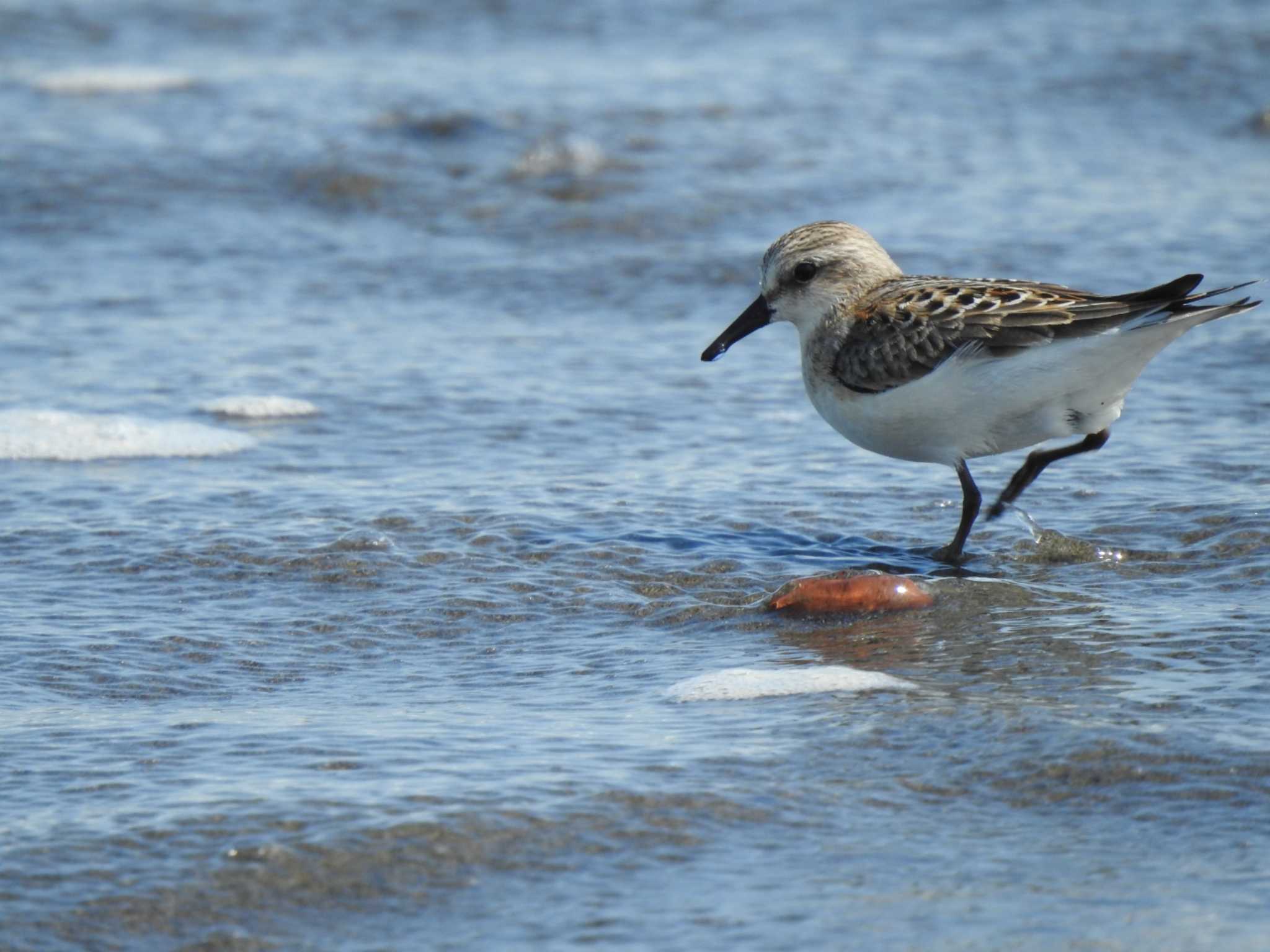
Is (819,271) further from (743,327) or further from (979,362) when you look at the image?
(979,362)

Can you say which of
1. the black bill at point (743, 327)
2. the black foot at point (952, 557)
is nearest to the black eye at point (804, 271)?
the black bill at point (743, 327)

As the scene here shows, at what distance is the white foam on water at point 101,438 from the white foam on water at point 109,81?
6.69 meters

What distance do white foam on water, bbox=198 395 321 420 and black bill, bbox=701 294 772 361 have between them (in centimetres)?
181

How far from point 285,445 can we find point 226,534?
1197mm

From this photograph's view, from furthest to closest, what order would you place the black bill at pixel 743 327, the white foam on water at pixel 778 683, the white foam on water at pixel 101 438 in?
the white foam on water at pixel 101 438 < the black bill at pixel 743 327 < the white foam on water at pixel 778 683

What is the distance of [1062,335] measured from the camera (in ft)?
18.0

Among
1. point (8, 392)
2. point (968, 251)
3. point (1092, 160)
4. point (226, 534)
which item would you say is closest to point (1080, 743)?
point (226, 534)

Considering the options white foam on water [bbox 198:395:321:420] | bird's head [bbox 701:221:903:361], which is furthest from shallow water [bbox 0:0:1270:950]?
bird's head [bbox 701:221:903:361]

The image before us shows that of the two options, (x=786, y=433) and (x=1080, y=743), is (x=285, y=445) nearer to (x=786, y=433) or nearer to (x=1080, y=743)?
(x=786, y=433)

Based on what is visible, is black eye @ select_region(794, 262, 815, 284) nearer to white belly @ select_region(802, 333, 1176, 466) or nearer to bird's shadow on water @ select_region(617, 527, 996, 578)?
white belly @ select_region(802, 333, 1176, 466)

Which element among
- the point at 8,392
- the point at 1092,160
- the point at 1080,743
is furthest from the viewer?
the point at 1092,160

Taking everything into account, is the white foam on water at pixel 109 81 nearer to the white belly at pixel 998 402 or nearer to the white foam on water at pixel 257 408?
the white foam on water at pixel 257 408

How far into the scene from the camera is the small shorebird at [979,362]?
545cm

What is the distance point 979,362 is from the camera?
18.5 ft
